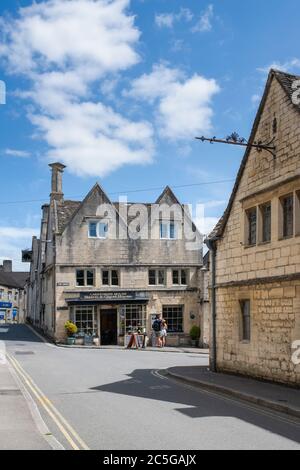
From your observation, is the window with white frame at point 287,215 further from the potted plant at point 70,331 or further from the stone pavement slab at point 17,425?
the potted plant at point 70,331

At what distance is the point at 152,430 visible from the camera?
9695mm

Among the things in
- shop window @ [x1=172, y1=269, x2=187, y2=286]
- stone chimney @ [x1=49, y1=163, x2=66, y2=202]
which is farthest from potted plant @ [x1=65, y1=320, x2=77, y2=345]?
stone chimney @ [x1=49, y1=163, x2=66, y2=202]

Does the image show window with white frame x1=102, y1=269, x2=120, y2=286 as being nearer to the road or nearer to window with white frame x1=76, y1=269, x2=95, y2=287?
window with white frame x1=76, y1=269, x2=95, y2=287

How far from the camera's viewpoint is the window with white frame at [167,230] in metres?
40.3

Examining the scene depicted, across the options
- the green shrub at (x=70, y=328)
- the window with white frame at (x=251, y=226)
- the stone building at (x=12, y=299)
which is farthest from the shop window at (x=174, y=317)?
the stone building at (x=12, y=299)

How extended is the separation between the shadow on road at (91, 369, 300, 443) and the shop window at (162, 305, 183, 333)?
19690mm

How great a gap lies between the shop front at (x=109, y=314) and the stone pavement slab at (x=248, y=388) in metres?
18.3

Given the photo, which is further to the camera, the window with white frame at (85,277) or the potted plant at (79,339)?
the window with white frame at (85,277)

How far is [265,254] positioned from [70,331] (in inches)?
895

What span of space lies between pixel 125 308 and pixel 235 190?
68.7 feet

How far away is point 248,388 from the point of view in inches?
584

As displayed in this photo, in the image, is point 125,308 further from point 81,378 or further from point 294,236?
point 294,236

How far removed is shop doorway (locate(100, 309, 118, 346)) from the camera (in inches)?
1515

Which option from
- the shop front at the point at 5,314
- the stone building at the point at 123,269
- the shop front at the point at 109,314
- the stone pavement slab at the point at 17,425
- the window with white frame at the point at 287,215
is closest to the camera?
the stone pavement slab at the point at 17,425
